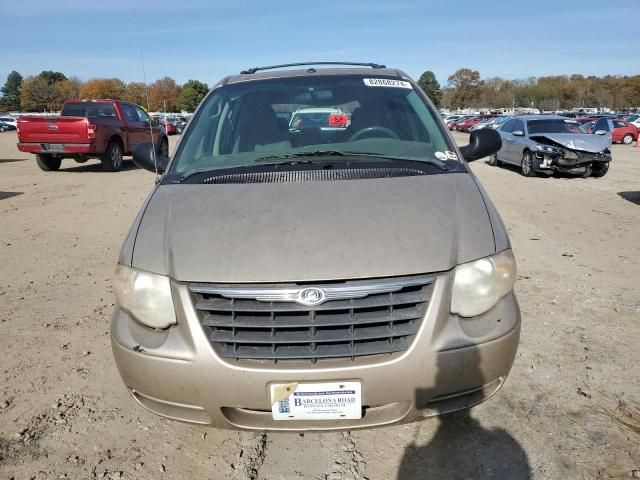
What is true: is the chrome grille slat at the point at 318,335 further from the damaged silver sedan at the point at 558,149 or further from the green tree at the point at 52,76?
the green tree at the point at 52,76

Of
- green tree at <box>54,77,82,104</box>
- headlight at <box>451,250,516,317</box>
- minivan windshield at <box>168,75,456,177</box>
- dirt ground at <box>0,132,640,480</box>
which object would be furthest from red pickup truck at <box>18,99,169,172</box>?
green tree at <box>54,77,82,104</box>

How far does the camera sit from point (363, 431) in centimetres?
276

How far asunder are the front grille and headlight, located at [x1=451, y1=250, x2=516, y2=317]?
145 millimetres

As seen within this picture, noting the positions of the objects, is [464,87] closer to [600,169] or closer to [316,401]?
[600,169]

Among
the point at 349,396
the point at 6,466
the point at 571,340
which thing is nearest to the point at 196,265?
the point at 349,396

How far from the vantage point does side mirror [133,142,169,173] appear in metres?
3.65

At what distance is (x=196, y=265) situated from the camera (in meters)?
2.25

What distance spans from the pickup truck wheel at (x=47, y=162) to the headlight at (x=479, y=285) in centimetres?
1495

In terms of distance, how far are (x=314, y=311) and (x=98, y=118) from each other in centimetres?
1390

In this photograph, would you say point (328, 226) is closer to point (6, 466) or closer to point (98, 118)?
point (6, 466)

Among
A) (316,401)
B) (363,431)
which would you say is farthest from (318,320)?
(363,431)

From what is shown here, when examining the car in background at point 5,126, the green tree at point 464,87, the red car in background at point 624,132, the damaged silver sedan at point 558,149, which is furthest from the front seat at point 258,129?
the green tree at point 464,87

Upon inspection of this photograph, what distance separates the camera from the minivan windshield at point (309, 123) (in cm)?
327

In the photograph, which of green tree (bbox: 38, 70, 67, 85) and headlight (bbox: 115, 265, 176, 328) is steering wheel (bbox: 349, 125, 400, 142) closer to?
headlight (bbox: 115, 265, 176, 328)
